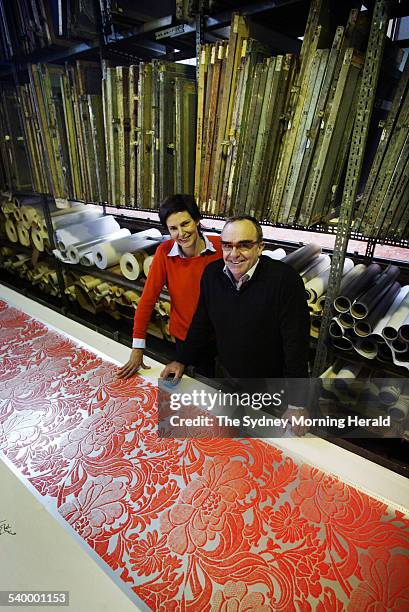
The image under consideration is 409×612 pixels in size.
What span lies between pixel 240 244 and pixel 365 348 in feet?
2.46

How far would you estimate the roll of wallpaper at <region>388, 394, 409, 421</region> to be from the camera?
1368mm

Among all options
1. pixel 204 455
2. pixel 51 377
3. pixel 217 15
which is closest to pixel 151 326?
pixel 51 377

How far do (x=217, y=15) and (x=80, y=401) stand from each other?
61.0 inches

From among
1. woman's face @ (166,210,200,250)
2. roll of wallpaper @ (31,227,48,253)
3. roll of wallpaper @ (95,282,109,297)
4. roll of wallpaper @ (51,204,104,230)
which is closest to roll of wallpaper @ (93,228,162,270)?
roll of wallpaper @ (95,282,109,297)

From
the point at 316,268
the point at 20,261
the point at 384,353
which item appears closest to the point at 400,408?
the point at 384,353

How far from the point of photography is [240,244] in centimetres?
102

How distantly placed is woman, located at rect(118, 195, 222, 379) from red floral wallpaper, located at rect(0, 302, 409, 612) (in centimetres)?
32

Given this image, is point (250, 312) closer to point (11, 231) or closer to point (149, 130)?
point (149, 130)

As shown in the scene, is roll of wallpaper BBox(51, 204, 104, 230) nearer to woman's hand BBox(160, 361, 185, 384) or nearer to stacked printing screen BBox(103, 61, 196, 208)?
stacked printing screen BBox(103, 61, 196, 208)

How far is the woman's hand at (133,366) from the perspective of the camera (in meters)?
1.25

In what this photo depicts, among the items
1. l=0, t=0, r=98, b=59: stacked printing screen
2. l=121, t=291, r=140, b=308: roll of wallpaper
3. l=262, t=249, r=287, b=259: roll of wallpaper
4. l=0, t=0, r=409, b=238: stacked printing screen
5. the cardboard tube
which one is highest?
l=0, t=0, r=98, b=59: stacked printing screen

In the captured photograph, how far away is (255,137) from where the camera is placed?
1.34m

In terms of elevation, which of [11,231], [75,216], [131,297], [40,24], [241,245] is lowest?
[131,297]

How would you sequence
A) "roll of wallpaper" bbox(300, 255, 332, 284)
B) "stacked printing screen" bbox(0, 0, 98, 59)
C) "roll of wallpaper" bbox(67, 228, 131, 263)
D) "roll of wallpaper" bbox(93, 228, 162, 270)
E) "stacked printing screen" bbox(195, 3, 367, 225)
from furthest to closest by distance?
"roll of wallpaper" bbox(67, 228, 131, 263) → "roll of wallpaper" bbox(93, 228, 162, 270) → "stacked printing screen" bbox(0, 0, 98, 59) → "roll of wallpaper" bbox(300, 255, 332, 284) → "stacked printing screen" bbox(195, 3, 367, 225)
